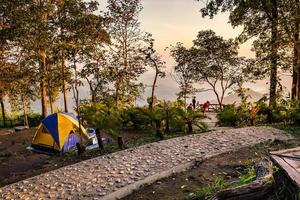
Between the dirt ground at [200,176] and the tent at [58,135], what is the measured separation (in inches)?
289

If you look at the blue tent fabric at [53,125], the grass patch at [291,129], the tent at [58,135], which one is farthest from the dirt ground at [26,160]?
the grass patch at [291,129]

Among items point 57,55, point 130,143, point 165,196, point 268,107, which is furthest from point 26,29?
point 165,196

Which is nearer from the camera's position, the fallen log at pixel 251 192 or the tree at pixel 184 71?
the fallen log at pixel 251 192

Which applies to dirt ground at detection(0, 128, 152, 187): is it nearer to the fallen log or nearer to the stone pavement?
the stone pavement

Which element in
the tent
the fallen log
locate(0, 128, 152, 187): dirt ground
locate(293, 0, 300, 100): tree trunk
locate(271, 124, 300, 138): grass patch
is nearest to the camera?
the fallen log

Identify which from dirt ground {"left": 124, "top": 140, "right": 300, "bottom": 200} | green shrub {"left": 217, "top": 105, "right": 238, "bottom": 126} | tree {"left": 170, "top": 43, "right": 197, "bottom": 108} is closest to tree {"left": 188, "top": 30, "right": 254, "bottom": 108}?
tree {"left": 170, "top": 43, "right": 197, "bottom": 108}

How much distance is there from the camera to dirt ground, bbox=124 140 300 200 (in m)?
9.88

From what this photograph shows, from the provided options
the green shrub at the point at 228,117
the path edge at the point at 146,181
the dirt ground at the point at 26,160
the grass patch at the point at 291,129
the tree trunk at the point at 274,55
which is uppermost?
the tree trunk at the point at 274,55

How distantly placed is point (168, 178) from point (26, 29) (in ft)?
50.9

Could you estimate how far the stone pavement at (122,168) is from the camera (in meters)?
10.2

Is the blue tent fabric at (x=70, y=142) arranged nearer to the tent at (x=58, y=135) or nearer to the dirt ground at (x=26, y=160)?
the tent at (x=58, y=135)

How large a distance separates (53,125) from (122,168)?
7.00 metres

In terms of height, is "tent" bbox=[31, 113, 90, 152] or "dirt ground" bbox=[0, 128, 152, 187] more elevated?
"tent" bbox=[31, 113, 90, 152]

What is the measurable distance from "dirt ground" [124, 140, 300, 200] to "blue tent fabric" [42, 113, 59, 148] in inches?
312
